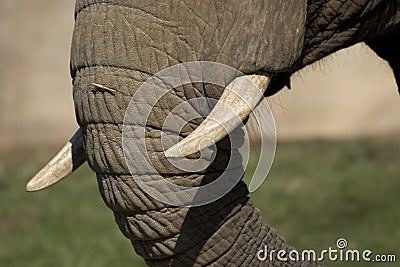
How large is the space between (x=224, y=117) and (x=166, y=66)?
0.16 m

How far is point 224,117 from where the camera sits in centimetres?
194

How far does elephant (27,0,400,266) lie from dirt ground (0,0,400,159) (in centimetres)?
662

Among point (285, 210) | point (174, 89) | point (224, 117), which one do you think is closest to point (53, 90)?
point (285, 210)

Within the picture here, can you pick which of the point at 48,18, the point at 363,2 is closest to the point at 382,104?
the point at 48,18

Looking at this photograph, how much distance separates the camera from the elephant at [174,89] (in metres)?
2.00

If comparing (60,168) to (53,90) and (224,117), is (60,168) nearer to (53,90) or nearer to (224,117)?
(224,117)

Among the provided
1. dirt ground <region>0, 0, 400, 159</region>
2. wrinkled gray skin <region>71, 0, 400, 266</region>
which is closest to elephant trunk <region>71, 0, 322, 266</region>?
wrinkled gray skin <region>71, 0, 400, 266</region>

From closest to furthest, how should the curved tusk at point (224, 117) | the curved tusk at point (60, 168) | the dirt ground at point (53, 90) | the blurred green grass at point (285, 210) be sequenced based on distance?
the curved tusk at point (224, 117), the curved tusk at point (60, 168), the blurred green grass at point (285, 210), the dirt ground at point (53, 90)

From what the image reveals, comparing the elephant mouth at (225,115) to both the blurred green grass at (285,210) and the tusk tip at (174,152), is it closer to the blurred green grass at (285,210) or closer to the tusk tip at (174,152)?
the tusk tip at (174,152)

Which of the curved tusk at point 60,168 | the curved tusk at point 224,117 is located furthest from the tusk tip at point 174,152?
the curved tusk at point 60,168

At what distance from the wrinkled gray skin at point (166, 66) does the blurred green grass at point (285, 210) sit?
2.52 meters

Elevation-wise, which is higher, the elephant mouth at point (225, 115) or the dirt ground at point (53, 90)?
the dirt ground at point (53, 90)

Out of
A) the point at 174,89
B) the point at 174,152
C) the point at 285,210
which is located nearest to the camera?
the point at 174,152

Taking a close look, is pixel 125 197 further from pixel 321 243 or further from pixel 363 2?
pixel 321 243
